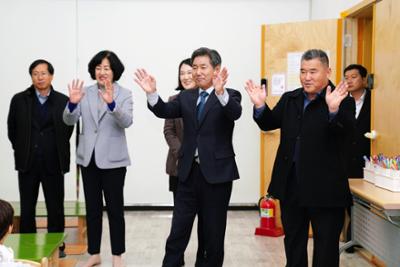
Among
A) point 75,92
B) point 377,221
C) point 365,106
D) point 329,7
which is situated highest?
point 329,7

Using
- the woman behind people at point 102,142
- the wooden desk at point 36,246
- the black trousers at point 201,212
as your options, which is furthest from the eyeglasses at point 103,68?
the wooden desk at point 36,246

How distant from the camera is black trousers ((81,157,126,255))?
12.1ft

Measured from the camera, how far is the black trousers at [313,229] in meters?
Result: 2.84

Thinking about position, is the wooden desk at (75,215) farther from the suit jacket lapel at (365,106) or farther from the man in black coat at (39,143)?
the suit jacket lapel at (365,106)

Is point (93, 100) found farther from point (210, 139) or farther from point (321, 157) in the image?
point (321, 157)

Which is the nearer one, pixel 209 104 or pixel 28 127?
pixel 209 104

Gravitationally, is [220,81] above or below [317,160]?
above

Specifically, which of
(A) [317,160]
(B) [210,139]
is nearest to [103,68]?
(B) [210,139]

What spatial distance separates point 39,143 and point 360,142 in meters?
2.57

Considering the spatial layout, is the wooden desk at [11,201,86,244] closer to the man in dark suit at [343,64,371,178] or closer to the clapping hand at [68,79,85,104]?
the clapping hand at [68,79,85,104]

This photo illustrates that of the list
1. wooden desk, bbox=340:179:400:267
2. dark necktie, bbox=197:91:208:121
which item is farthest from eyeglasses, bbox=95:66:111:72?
wooden desk, bbox=340:179:400:267

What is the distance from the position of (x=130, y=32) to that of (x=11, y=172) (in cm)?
209

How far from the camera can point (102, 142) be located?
11.9ft

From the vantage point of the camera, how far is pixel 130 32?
6.04 m
